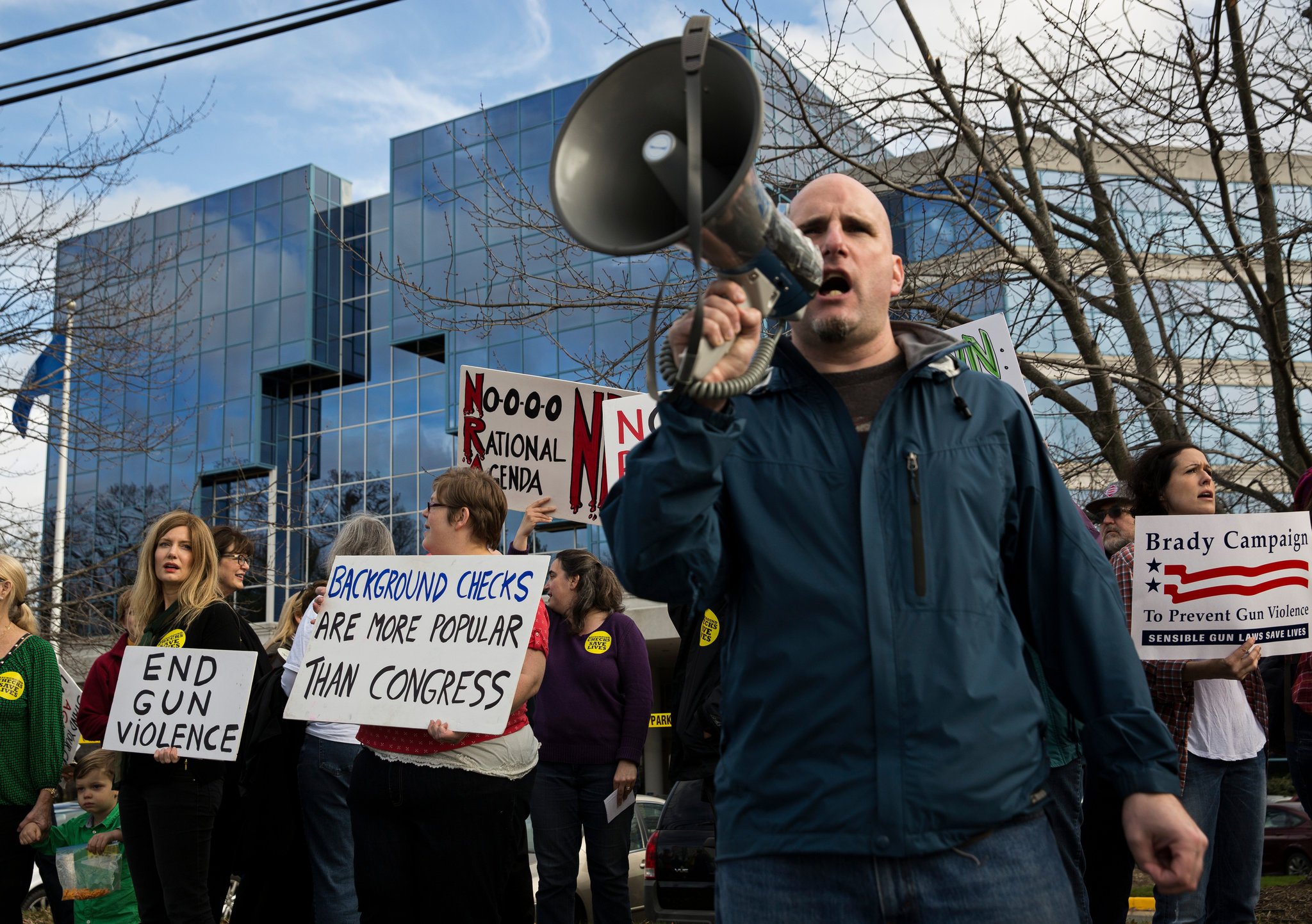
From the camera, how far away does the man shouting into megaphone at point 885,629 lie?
2008 millimetres

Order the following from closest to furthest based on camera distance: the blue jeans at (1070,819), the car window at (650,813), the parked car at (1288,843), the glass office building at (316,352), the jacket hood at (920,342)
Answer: the jacket hood at (920,342)
the blue jeans at (1070,819)
the car window at (650,813)
the parked car at (1288,843)
the glass office building at (316,352)

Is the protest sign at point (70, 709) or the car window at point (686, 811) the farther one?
the car window at point (686, 811)

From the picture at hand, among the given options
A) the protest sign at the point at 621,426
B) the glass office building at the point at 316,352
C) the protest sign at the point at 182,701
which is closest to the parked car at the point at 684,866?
the protest sign at the point at 621,426

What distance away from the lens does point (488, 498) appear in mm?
4832

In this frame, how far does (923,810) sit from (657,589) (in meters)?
0.56

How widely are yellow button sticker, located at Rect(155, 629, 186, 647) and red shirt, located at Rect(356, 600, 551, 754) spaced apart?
4.70 feet

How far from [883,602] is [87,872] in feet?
18.4

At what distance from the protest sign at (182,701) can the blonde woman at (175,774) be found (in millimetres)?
68

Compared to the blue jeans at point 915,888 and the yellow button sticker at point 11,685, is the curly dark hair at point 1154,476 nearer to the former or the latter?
the blue jeans at point 915,888

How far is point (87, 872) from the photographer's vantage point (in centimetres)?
630

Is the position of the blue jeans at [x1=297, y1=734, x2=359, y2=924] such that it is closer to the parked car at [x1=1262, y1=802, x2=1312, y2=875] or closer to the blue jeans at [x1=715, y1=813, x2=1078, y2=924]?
the blue jeans at [x1=715, y1=813, x2=1078, y2=924]

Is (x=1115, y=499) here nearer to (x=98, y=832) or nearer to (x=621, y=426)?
(x=621, y=426)

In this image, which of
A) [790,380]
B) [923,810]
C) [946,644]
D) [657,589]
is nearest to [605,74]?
[790,380]

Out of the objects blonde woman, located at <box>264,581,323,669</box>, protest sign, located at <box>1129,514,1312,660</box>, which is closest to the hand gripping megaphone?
protest sign, located at <box>1129,514,1312,660</box>
